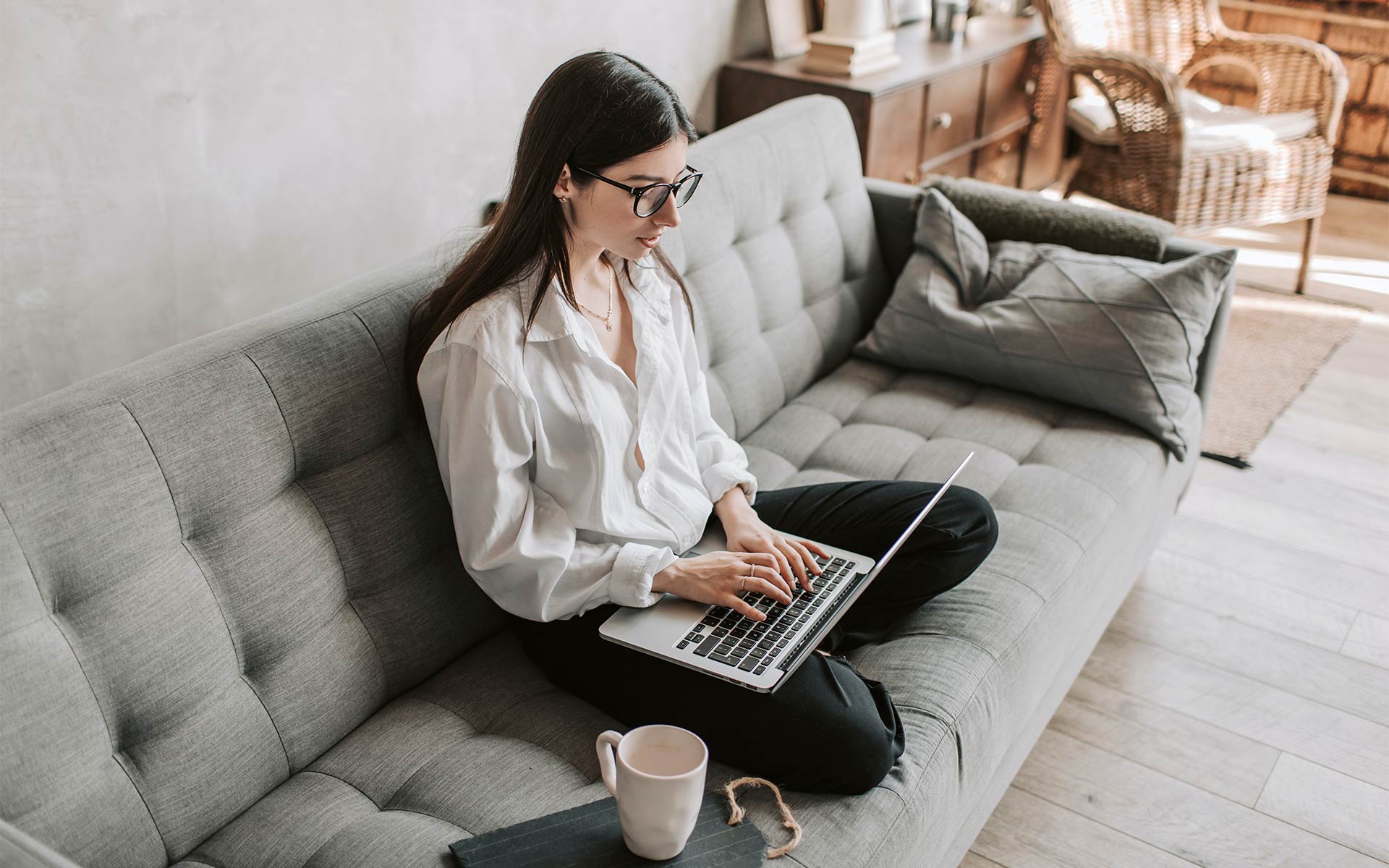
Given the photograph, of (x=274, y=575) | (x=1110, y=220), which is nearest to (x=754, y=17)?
(x=1110, y=220)

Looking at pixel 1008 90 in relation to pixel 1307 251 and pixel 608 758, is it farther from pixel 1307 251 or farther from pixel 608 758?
pixel 608 758

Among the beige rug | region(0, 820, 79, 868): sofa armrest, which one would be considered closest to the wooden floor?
the beige rug

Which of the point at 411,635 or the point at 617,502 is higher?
the point at 617,502

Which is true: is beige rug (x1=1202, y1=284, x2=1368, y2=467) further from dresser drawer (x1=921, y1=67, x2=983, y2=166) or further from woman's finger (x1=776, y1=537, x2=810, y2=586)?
woman's finger (x1=776, y1=537, x2=810, y2=586)

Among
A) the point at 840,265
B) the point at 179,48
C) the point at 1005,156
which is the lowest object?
the point at 1005,156

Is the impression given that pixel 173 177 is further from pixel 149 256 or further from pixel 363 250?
pixel 363 250

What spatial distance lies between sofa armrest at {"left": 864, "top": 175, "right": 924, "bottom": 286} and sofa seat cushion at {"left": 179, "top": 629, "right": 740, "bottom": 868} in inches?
52.8

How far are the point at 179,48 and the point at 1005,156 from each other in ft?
8.86

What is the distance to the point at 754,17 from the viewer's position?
325 cm

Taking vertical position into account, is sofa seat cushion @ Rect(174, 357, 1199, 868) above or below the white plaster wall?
below

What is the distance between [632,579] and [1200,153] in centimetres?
263

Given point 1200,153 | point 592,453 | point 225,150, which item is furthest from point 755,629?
point 1200,153

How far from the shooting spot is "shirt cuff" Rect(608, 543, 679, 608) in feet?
4.46

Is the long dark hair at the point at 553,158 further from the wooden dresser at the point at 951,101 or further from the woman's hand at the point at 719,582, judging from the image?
the wooden dresser at the point at 951,101
